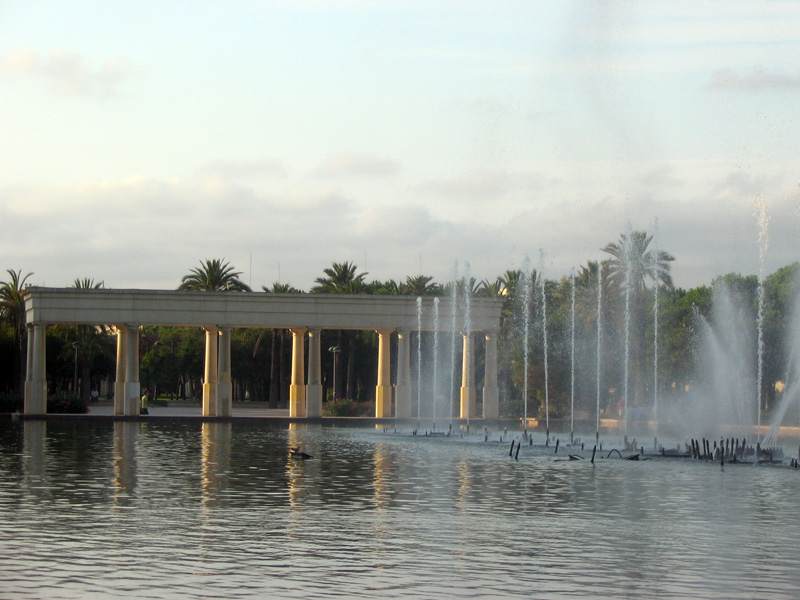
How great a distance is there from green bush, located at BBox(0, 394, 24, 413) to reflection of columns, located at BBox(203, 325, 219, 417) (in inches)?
449

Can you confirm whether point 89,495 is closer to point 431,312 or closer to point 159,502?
point 159,502

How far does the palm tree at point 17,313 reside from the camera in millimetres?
79875

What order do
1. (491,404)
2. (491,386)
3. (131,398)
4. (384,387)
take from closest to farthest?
(131,398) → (491,404) → (491,386) → (384,387)

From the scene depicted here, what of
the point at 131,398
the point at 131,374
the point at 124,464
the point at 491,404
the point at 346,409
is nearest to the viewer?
the point at 124,464

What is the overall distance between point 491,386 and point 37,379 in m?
25.4

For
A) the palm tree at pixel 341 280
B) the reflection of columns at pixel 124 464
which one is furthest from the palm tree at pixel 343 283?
the reflection of columns at pixel 124 464

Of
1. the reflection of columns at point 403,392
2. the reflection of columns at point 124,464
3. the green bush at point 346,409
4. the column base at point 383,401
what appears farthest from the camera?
the green bush at point 346,409

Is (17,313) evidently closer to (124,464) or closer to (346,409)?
(346,409)

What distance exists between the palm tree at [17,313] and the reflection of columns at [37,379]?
14506 mm

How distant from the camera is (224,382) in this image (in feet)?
222

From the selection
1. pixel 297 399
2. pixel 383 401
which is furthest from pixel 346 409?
pixel 297 399

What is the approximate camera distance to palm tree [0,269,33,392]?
79.9 meters

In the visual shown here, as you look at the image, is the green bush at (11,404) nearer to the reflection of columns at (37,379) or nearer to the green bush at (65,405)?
the green bush at (65,405)

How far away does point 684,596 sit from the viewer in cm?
1318
